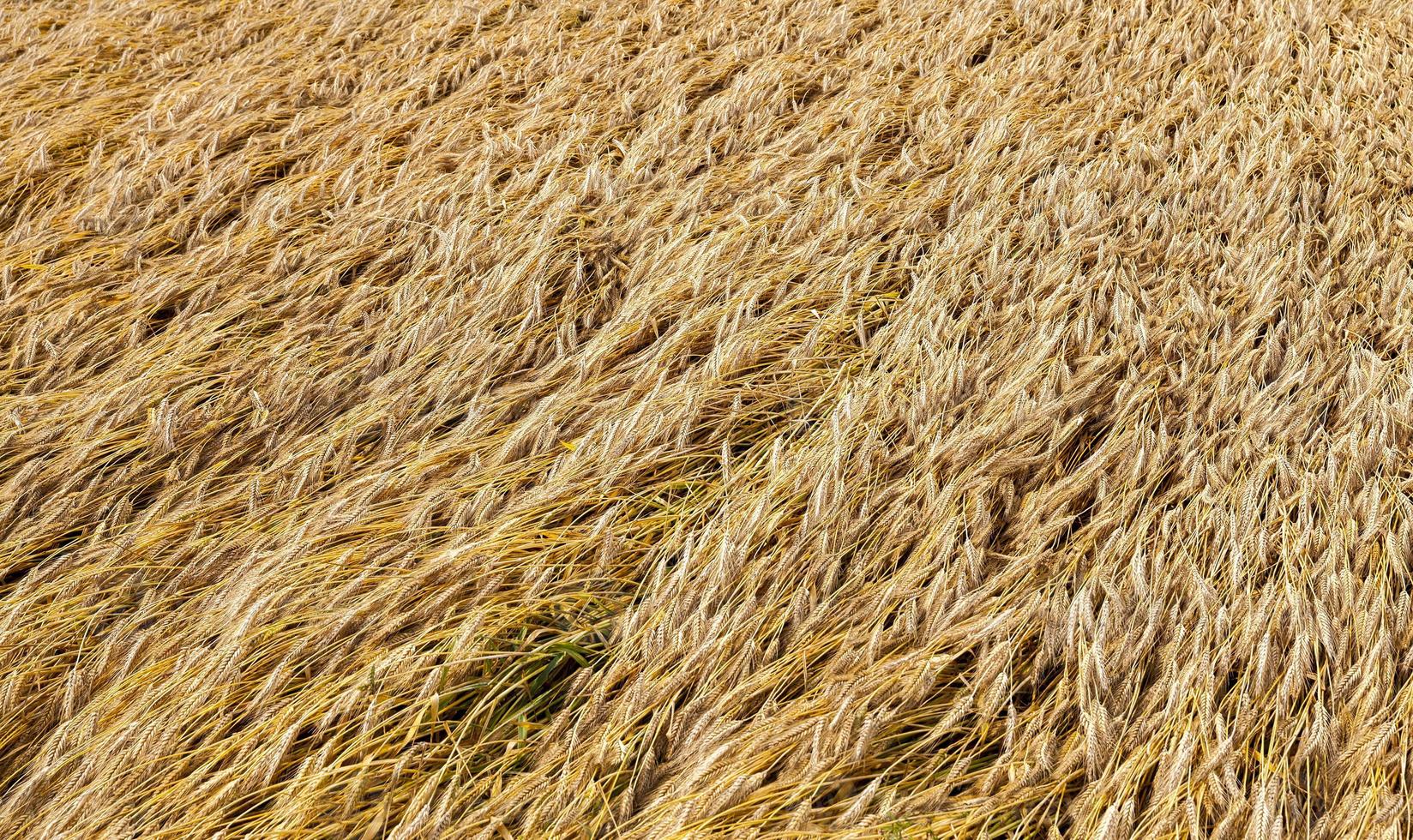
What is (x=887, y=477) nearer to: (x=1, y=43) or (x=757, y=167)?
(x=757, y=167)

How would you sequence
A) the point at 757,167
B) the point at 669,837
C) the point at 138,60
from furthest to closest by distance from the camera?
the point at 138,60 < the point at 757,167 < the point at 669,837

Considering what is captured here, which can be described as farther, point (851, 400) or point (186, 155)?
point (186, 155)

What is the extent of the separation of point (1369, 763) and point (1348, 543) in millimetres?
488

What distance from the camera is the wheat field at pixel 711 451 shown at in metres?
1.66

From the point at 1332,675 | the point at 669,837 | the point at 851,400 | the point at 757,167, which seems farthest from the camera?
the point at 757,167

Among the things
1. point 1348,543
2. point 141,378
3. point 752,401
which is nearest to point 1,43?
point 141,378

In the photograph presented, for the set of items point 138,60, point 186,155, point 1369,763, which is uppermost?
point 138,60

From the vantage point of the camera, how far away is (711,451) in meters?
2.27

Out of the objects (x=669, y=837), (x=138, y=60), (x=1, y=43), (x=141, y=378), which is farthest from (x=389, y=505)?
(x=1, y=43)

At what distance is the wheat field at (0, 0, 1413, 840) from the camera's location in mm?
1660

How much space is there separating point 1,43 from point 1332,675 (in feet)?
16.0

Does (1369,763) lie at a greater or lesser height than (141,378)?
lesser

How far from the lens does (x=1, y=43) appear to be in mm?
4055

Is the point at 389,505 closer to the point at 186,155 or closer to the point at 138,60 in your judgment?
the point at 186,155
